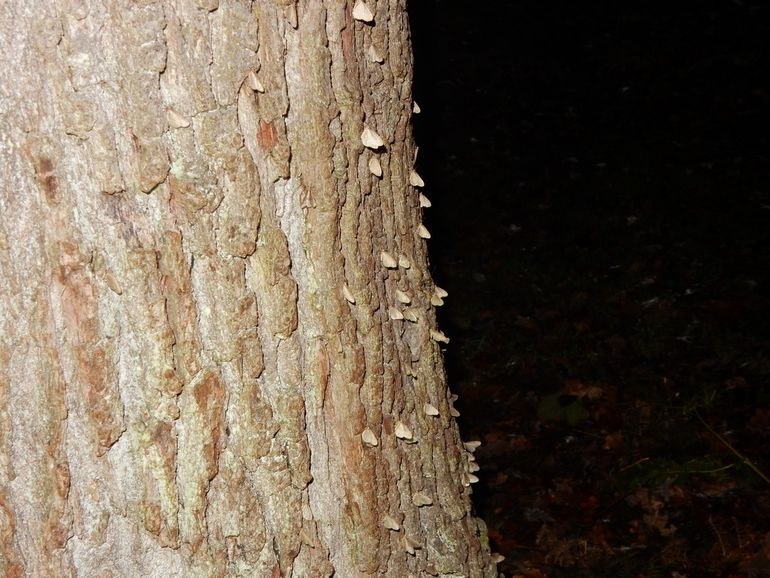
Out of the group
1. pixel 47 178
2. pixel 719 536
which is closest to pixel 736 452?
pixel 719 536

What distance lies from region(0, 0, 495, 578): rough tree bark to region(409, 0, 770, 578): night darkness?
2.38 metres

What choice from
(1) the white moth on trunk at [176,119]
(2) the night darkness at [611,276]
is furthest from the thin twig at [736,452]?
(1) the white moth on trunk at [176,119]

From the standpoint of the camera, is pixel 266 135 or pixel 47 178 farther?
pixel 266 135

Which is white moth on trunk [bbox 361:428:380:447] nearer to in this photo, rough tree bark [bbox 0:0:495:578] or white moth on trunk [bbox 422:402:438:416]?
rough tree bark [bbox 0:0:495:578]

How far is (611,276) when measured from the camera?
595 cm

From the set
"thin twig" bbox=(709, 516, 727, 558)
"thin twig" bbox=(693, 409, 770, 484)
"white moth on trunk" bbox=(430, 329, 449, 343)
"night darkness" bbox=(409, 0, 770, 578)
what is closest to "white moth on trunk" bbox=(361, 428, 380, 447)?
"white moth on trunk" bbox=(430, 329, 449, 343)

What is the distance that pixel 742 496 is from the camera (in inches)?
150

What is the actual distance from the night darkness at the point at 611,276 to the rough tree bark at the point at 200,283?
2379 mm

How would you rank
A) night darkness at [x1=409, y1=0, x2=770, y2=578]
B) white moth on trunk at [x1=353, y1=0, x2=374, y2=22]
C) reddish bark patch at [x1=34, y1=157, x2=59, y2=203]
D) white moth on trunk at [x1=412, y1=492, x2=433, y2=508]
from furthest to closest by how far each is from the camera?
night darkness at [x1=409, y1=0, x2=770, y2=578]
white moth on trunk at [x1=412, y1=492, x2=433, y2=508]
white moth on trunk at [x1=353, y1=0, x2=374, y2=22]
reddish bark patch at [x1=34, y1=157, x2=59, y2=203]

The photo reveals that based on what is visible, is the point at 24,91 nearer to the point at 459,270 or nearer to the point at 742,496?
the point at 742,496

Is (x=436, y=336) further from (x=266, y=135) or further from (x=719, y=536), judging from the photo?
(x=719, y=536)

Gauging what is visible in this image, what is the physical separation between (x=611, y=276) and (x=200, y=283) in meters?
4.98

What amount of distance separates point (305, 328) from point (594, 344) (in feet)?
12.9

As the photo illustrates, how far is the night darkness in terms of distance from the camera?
3.86 m
